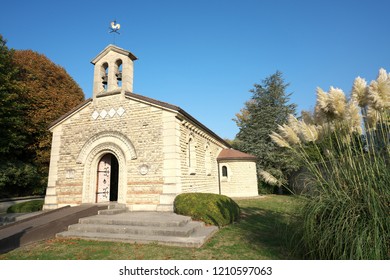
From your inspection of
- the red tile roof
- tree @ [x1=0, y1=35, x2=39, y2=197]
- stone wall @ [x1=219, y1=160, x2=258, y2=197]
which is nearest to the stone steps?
tree @ [x1=0, y1=35, x2=39, y2=197]

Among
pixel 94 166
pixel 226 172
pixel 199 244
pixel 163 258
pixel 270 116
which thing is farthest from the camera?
pixel 270 116

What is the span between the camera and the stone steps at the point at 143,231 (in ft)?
20.3

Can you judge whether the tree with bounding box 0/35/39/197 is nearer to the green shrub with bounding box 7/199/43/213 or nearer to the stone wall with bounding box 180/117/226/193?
the green shrub with bounding box 7/199/43/213

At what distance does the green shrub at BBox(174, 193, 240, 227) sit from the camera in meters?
8.15

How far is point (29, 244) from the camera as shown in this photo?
6695 millimetres

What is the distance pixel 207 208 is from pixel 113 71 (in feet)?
28.8

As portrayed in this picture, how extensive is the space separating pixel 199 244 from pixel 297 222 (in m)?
2.58

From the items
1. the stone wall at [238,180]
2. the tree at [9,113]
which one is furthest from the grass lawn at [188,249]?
the tree at [9,113]

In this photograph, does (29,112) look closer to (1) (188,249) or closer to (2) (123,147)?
(2) (123,147)

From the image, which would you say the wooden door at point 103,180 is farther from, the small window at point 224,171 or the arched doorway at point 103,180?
the small window at point 224,171

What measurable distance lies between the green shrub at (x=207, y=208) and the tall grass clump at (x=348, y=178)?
423 centimetres
